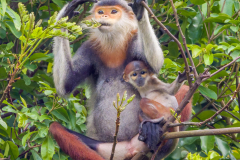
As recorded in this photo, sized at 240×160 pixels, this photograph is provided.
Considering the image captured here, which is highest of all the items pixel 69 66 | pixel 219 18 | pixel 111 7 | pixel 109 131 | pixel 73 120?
pixel 111 7

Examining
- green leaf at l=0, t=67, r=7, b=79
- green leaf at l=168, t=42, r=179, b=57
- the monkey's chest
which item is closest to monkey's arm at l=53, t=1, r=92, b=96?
the monkey's chest

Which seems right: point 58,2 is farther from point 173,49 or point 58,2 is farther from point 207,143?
point 207,143

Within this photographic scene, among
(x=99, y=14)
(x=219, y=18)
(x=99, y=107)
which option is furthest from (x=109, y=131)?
(x=219, y=18)

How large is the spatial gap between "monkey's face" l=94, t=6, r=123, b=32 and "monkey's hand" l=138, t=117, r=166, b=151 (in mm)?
1248

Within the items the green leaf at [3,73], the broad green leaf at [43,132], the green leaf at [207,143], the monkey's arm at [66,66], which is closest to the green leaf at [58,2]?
the monkey's arm at [66,66]

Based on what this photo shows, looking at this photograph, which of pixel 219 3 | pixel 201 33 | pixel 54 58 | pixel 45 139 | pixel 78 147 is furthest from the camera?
pixel 201 33

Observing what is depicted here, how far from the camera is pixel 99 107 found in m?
4.25

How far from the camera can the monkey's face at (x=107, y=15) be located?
3980mm

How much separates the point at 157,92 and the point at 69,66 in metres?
1.16

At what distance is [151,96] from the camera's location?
3846 millimetres

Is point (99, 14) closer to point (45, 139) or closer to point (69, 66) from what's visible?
point (69, 66)

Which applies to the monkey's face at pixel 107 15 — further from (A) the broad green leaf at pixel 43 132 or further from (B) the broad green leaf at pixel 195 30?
(A) the broad green leaf at pixel 43 132

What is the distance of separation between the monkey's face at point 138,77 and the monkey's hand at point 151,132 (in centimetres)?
51

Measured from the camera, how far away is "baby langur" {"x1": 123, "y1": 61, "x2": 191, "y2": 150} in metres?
3.46
